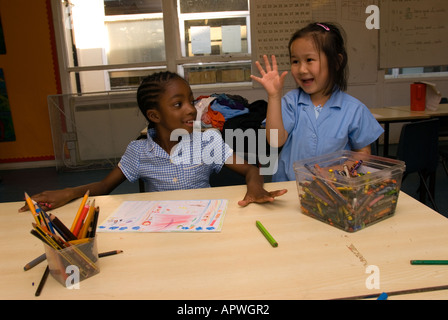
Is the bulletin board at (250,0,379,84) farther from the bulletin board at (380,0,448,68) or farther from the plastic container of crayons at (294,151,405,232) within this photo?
the plastic container of crayons at (294,151,405,232)

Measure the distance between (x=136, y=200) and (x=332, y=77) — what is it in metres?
0.90

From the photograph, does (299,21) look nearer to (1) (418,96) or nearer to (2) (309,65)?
(1) (418,96)

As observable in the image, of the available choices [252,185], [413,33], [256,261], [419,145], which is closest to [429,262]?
[256,261]

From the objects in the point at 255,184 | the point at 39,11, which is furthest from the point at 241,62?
the point at 255,184

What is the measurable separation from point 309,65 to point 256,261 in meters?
0.92

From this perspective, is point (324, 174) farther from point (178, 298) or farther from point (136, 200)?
point (136, 200)

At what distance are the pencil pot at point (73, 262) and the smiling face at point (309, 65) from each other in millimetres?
1032

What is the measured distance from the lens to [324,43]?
1446mm

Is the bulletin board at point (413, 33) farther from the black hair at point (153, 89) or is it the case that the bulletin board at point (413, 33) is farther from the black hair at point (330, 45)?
the black hair at point (153, 89)

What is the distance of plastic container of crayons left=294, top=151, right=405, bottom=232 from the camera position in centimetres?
91

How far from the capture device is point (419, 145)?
223 centimetres

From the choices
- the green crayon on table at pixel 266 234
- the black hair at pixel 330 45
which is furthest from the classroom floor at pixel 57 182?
the green crayon on table at pixel 266 234

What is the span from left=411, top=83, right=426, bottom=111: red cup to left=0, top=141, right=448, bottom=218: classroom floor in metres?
0.70

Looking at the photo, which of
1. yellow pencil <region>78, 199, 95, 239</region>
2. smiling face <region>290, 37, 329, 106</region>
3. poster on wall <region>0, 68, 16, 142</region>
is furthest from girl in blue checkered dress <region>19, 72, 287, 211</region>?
poster on wall <region>0, 68, 16, 142</region>
